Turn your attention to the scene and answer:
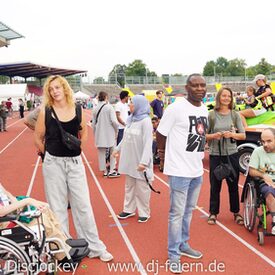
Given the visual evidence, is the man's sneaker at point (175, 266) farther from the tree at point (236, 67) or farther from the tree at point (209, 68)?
the tree at point (236, 67)

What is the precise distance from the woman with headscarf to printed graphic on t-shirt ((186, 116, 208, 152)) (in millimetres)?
1032

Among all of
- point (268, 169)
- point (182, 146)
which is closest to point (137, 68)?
point (268, 169)

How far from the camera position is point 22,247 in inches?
116

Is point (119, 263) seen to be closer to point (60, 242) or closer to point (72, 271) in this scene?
point (72, 271)

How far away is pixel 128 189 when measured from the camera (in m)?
4.98

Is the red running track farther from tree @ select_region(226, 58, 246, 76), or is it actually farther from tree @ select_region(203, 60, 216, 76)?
tree @ select_region(226, 58, 246, 76)

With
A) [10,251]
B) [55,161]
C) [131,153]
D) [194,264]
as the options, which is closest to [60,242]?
[10,251]

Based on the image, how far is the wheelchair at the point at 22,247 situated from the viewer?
2.83 m

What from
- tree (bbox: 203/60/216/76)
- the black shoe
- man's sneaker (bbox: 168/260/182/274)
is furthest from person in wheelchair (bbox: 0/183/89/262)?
tree (bbox: 203/60/216/76)

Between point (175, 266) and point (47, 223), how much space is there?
1.32 meters

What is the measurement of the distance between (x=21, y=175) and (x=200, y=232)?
507 centimetres

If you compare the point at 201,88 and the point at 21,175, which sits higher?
the point at 201,88

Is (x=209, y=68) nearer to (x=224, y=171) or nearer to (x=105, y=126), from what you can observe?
(x=105, y=126)

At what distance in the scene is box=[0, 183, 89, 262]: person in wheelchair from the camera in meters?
2.96
